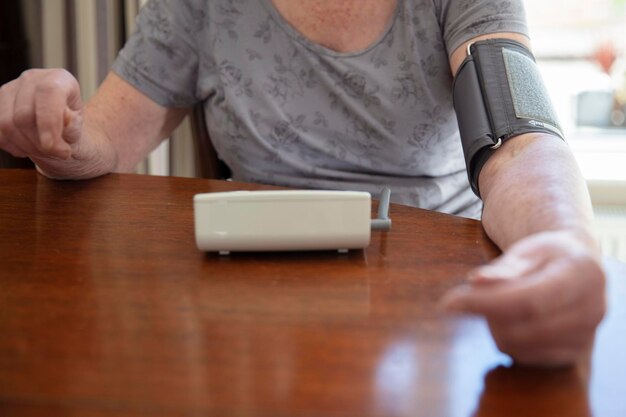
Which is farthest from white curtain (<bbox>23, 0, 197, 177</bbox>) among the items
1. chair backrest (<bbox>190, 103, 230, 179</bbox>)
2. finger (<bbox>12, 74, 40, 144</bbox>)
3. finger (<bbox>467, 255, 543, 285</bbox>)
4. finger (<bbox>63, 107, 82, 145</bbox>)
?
finger (<bbox>467, 255, 543, 285</bbox>)

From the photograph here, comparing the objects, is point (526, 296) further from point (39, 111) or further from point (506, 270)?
point (39, 111)

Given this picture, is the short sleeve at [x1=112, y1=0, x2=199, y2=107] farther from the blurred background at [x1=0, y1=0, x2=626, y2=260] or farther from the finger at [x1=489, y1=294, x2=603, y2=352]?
the finger at [x1=489, y1=294, x2=603, y2=352]

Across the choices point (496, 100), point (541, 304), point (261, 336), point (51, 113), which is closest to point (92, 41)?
point (51, 113)

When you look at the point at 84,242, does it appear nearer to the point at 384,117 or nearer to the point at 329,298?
the point at 329,298

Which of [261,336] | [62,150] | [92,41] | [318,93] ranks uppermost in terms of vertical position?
[92,41]

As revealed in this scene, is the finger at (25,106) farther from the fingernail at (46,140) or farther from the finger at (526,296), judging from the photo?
the finger at (526,296)

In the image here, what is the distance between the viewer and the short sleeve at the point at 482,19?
109cm

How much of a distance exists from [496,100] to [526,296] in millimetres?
517

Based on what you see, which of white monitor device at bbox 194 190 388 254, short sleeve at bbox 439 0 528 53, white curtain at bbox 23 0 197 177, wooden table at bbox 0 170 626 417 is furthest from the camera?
white curtain at bbox 23 0 197 177

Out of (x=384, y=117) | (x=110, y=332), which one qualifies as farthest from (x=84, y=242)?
(x=384, y=117)

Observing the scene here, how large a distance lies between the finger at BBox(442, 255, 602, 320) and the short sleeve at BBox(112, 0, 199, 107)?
3.43ft

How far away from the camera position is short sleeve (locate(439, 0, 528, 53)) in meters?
1.09

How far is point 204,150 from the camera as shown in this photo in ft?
4.71

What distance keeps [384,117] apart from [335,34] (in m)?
0.16
